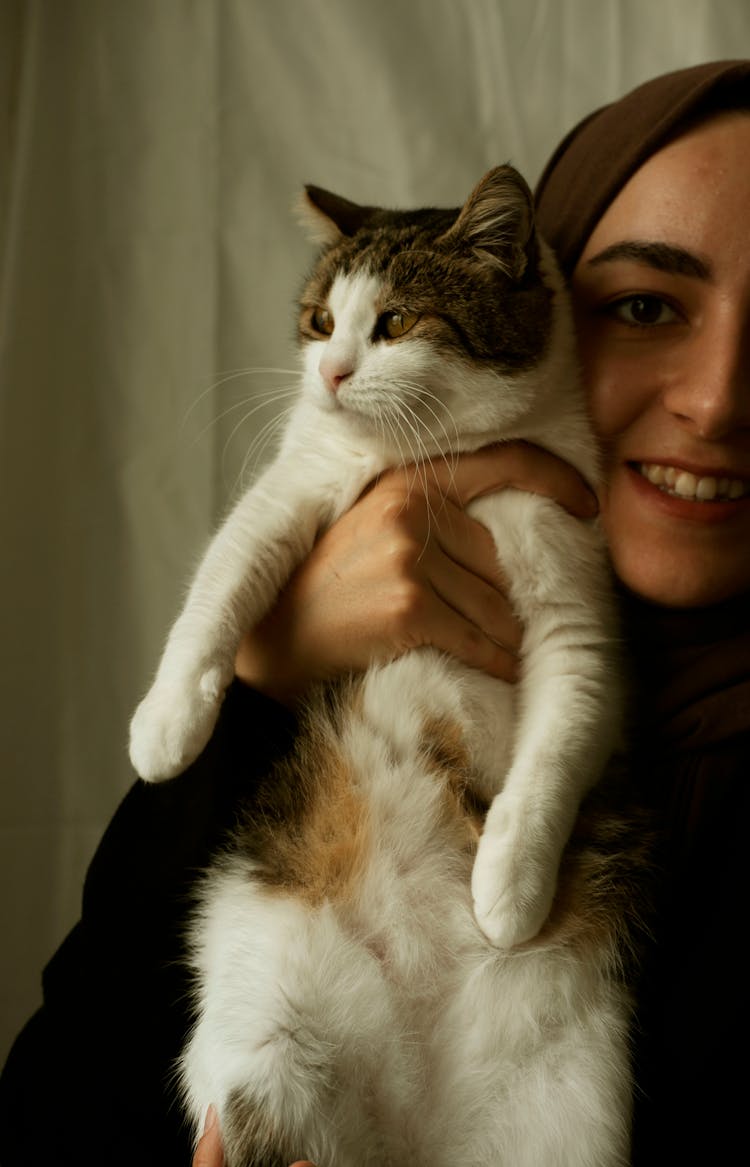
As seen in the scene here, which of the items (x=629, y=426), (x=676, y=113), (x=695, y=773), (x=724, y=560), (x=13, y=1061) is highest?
(x=676, y=113)

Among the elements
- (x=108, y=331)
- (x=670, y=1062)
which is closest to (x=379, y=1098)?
(x=670, y=1062)

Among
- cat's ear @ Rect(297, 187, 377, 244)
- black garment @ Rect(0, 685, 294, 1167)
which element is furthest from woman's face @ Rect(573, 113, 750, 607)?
black garment @ Rect(0, 685, 294, 1167)

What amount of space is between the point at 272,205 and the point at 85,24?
418mm

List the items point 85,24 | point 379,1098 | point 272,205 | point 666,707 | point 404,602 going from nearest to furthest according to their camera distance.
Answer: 1. point 379,1098
2. point 404,602
3. point 666,707
4. point 85,24
5. point 272,205

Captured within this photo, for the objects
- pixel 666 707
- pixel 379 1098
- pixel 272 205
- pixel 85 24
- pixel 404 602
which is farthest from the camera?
pixel 272 205

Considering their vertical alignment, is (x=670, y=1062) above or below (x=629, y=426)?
below

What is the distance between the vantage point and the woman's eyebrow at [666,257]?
3.24 ft

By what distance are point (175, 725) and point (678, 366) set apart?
2.24ft

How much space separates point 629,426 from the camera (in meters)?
1.09

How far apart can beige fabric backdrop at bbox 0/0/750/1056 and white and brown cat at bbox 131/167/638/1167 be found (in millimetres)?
528

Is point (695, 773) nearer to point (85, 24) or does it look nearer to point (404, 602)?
point (404, 602)

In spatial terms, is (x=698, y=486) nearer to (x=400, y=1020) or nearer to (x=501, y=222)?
(x=501, y=222)

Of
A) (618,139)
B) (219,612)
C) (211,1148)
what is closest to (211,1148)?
(211,1148)

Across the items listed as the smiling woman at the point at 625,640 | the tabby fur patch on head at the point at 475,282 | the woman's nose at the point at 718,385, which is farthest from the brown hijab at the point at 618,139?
the woman's nose at the point at 718,385
